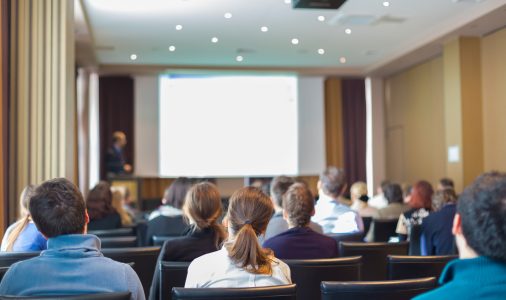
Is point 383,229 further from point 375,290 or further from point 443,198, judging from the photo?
point 375,290

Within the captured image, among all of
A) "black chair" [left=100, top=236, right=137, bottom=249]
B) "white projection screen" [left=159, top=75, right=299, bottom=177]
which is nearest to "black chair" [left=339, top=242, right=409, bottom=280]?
"black chair" [left=100, top=236, right=137, bottom=249]

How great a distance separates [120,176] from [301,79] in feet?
13.8

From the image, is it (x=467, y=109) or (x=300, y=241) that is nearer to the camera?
(x=300, y=241)

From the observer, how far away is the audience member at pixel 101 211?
15.8ft

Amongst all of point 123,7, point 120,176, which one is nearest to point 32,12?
point 123,7

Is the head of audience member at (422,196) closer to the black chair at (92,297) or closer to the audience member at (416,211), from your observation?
the audience member at (416,211)

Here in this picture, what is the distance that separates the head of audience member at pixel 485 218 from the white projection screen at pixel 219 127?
10170 millimetres

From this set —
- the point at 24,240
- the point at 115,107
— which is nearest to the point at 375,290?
the point at 24,240

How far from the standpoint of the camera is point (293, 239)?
304 cm

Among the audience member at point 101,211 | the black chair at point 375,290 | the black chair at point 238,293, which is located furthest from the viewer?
the audience member at point 101,211

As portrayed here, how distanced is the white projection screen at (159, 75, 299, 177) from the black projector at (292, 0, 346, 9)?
4898mm

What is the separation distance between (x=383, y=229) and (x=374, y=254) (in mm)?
1566

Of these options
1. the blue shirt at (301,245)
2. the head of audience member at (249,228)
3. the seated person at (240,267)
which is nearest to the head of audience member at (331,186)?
the blue shirt at (301,245)

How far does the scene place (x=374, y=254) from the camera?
3.46 metres
